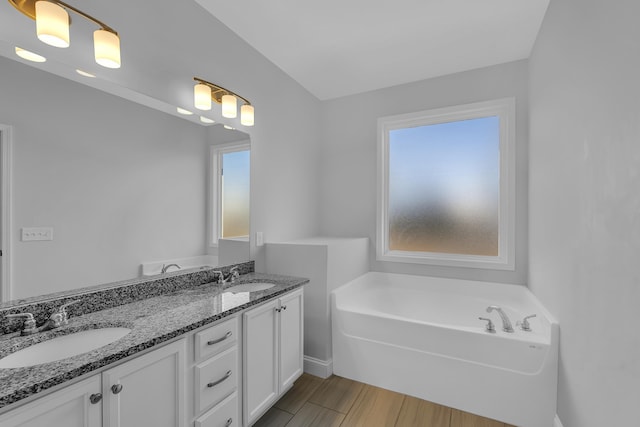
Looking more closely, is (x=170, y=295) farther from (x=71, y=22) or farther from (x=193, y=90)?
(x=71, y=22)

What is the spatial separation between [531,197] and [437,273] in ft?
3.57

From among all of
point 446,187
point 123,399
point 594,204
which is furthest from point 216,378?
point 446,187

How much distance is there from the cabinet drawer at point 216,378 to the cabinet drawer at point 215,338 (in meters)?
0.04

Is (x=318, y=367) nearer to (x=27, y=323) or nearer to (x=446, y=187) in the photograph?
(x=27, y=323)

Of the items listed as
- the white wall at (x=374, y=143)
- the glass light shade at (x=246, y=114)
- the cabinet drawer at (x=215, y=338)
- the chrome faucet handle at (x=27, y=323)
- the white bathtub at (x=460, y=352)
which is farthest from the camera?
the white wall at (x=374, y=143)

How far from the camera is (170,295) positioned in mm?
1699

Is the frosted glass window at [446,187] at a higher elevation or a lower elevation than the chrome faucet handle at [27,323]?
higher

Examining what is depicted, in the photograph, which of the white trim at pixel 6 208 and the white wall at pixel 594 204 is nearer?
the white wall at pixel 594 204

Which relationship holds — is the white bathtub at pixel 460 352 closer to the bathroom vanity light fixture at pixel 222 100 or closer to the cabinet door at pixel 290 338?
the cabinet door at pixel 290 338

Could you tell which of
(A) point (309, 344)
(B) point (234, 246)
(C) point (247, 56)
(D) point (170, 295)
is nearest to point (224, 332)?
(D) point (170, 295)

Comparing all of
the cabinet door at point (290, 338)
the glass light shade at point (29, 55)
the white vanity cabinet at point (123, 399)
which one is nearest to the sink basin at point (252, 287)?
the cabinet door at point (290, 338)

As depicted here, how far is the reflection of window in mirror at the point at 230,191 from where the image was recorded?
2102mm

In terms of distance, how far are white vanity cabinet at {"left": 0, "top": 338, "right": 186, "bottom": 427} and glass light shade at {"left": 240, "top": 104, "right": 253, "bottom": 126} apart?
166 cm

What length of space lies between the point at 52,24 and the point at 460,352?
2.87 m
